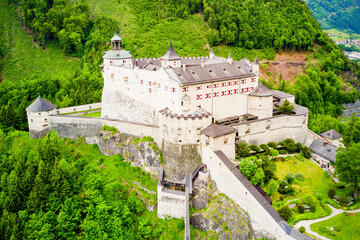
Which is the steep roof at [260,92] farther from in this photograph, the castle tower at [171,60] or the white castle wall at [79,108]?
the white castle wall at [79,108]

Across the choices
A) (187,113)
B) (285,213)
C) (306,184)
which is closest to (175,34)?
(187,113)

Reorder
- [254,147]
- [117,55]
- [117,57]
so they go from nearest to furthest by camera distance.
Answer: [254,147] → [117,57] → [117,55]

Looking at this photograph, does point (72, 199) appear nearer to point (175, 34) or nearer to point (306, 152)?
point (306, 152)

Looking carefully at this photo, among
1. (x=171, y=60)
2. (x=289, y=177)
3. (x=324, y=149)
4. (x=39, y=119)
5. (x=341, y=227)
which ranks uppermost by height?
(x=171, y=60)

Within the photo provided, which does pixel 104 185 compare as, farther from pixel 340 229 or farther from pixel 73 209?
pixel 340 229

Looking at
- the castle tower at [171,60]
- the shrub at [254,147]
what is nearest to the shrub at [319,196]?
the shrub at [254,147]

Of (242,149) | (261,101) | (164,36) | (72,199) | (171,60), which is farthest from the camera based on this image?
(164,36)
